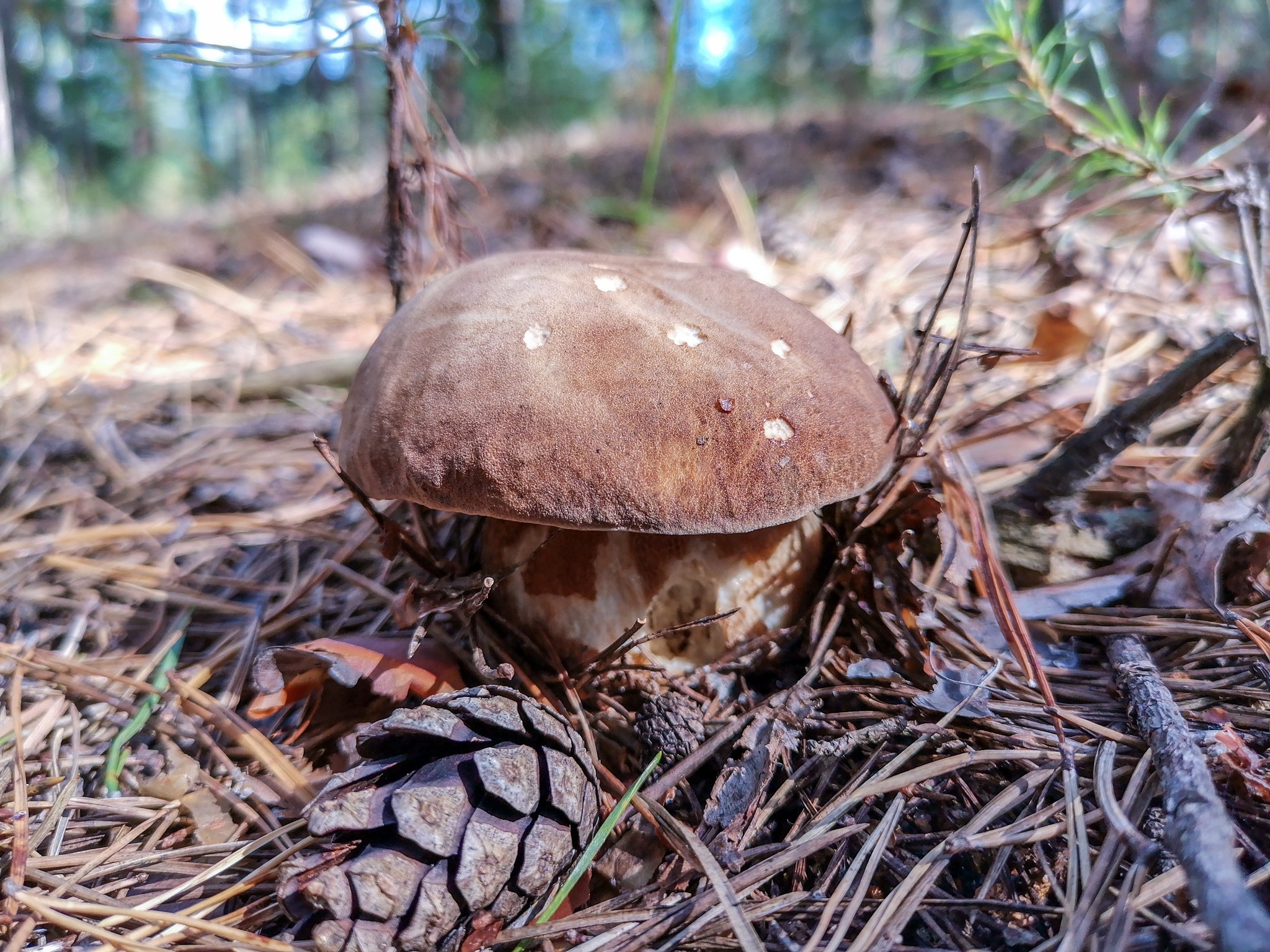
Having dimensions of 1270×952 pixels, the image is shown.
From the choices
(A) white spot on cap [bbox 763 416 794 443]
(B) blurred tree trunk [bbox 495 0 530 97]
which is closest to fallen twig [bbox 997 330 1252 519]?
(A) white spot on cap [bbox 763 416 794 443]

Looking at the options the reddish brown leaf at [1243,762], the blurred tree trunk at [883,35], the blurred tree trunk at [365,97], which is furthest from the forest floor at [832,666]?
the blurred tree trunk at [365,97]

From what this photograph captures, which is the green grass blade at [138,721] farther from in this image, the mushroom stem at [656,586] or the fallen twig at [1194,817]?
the fallen twig at [1194,817]

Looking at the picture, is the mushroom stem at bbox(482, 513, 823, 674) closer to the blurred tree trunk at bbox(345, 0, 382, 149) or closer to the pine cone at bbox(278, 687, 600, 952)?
the pine cone at bbox(278, 687, 600, 952)

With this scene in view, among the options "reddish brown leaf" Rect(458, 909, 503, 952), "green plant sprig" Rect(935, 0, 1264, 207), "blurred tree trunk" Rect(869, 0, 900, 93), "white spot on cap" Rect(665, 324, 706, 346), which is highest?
"blurred tree trunk" Rect(869, 0, 900, 93)

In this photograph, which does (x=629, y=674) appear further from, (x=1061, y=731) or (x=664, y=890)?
(x=1061, y=731)

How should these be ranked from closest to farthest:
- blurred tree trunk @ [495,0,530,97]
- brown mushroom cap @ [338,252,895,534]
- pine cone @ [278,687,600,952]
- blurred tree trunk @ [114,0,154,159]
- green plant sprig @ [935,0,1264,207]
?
1. pine cone @ [278,687,600,952]
2. brown mushroom cap @ [338,252,895,534]
3. green plant sprig @ [935,0,1264,207]
4. blurred tree trunk @ [495,0,530,97]
5. blurred tree trunk @ [114,0,154,159]

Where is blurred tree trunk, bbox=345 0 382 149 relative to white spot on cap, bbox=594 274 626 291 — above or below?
above

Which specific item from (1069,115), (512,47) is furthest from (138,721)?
(512,47)
